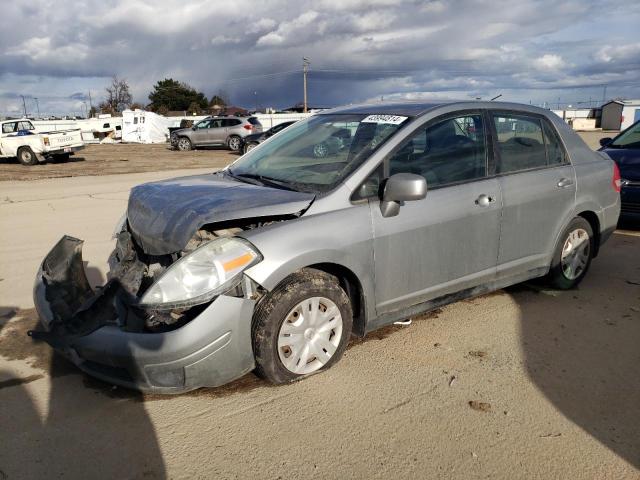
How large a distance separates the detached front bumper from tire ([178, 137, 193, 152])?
25.5 m

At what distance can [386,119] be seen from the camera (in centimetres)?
375

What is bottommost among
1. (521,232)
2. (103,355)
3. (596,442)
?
(596,442)

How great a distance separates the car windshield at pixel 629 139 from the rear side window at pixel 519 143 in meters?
4.06

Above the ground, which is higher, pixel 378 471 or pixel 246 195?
pixel 246 195

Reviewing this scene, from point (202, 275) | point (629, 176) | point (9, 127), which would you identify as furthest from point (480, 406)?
point (9, 127)

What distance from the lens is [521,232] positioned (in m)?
4.18

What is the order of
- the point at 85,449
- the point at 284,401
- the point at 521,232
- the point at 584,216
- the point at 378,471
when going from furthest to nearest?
the point at 584,216, the point at 521,232, the point at 284,401, the point at 85,449, the point at 378,471

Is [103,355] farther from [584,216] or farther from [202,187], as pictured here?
[584,216]

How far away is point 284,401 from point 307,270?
0.78 metres

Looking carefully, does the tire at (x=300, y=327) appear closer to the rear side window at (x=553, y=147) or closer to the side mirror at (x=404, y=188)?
the side mirror at (x=404, y=188)

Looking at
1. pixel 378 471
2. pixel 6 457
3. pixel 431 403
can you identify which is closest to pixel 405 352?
pixel 431 403

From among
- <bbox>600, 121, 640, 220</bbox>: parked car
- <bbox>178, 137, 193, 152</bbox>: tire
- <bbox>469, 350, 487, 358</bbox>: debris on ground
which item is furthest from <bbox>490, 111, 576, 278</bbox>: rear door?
<bbox>178, 137, 193, 152</bbox>: tire

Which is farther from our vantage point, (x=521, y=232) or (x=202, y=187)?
(x=521, y=232)

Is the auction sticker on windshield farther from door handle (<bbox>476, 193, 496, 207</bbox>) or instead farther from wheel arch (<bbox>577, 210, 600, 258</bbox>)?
wheel arch (<bbox>577, 210, 600, 258</bbox>)
